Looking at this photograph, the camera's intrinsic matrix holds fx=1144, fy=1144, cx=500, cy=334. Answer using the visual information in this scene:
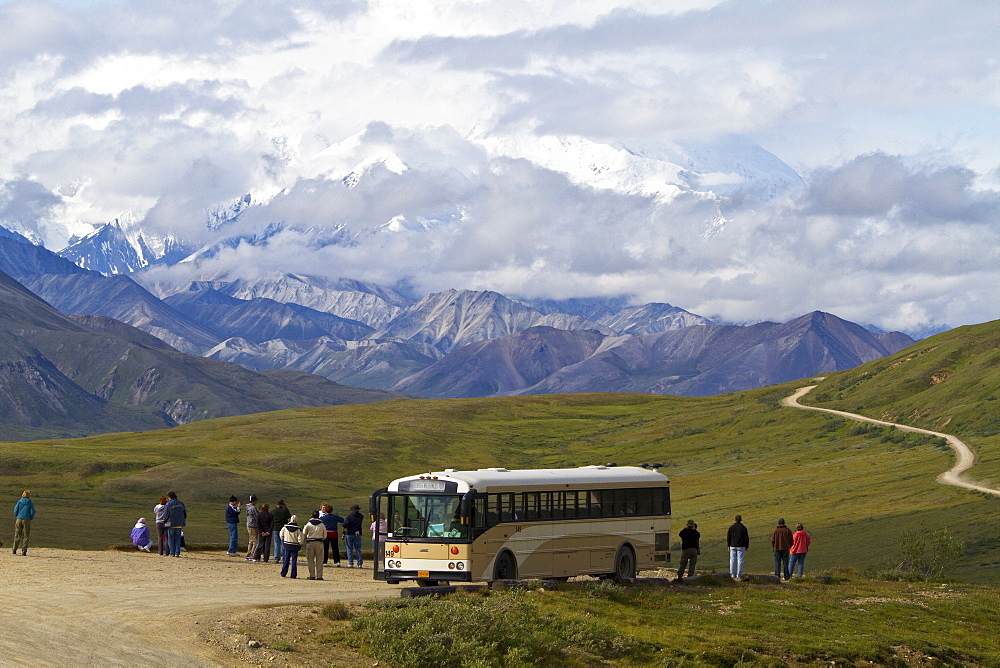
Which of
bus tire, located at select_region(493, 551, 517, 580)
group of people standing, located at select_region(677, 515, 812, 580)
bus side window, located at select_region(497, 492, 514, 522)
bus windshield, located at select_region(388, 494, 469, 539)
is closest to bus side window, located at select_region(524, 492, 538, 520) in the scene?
bus side window, located at select_region(497, 492, 514, 522)

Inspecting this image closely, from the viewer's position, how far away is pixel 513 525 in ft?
145

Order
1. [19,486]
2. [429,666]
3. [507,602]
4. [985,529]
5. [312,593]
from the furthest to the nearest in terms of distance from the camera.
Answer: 1. [19,486]
2. [985,529]
3. [312,593]
4. [507,602]
5. [429,666]

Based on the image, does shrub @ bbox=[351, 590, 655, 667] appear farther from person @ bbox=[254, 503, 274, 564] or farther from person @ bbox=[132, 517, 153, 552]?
person @ bbox=[132, 517, 153, 552]

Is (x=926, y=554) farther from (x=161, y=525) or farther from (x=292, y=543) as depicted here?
(x=161, y=525)

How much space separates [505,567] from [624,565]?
695 centimetres

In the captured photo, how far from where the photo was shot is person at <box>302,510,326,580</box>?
48281 mm

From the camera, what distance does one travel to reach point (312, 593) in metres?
42.4

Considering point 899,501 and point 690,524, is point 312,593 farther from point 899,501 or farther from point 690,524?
point 899,501

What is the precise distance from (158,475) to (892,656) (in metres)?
167

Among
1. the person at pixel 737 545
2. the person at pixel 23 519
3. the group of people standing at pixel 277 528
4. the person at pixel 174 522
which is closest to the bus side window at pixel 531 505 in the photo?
the group of people standing at pixel 277 528

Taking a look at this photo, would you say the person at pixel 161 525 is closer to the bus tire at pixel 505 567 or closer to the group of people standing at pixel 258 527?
the group of people standing at pixel 258 527

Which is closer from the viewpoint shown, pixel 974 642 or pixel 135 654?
pixel 135 654

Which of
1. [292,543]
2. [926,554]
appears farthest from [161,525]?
[926,554]

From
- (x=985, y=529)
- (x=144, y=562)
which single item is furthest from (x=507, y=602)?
(x=985, y=529)
